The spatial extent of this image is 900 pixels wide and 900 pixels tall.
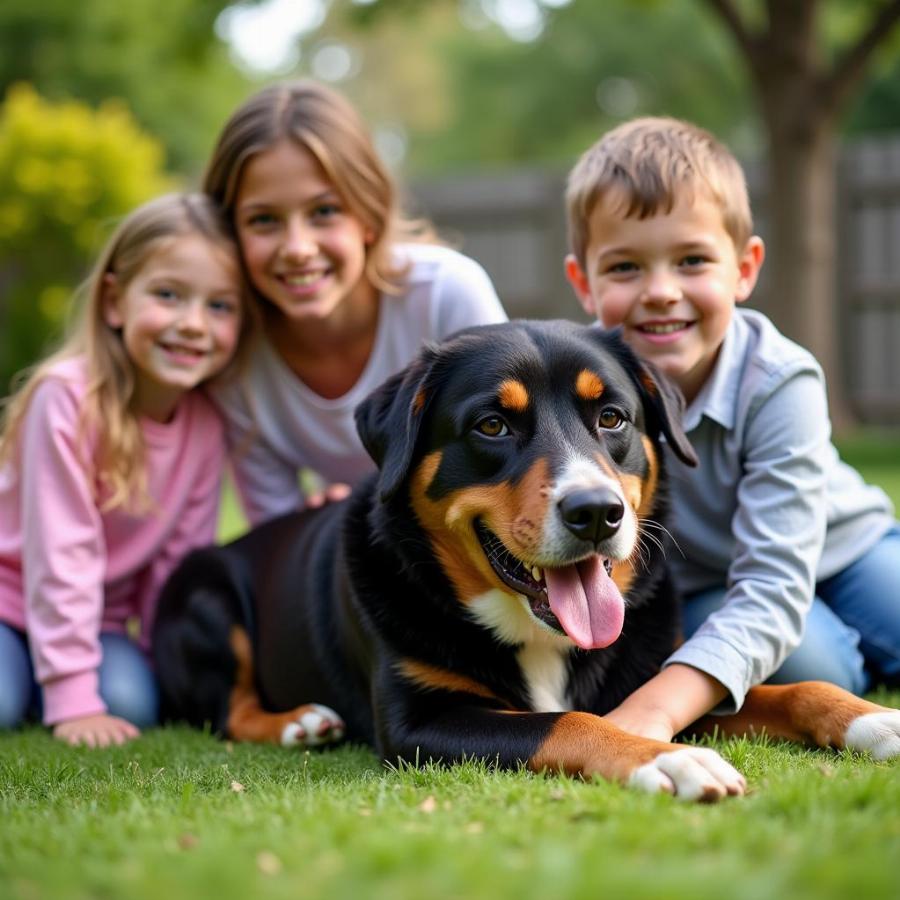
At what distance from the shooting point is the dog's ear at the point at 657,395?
11.6 feet

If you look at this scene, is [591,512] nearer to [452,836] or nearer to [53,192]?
[452,836]

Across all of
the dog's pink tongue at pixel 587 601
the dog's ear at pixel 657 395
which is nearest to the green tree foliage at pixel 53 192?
the dog's ear at pixel 657 395

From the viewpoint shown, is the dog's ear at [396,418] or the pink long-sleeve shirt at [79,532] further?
the pink long-sleeve shirt at [79,532]

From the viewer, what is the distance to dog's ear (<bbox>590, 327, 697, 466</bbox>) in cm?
355

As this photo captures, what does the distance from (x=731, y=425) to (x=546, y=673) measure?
44.3 inches

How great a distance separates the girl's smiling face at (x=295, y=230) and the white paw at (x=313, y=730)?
5.69 feet

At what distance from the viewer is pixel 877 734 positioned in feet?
10.1

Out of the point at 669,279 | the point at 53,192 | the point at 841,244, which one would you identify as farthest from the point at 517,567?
the point at 53,192

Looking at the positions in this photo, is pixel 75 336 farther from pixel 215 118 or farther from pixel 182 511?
pixel 215 118

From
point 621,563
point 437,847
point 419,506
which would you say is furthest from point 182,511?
point 437,847

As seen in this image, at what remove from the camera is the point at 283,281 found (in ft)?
16.0

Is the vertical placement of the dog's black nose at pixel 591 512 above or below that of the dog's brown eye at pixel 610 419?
below

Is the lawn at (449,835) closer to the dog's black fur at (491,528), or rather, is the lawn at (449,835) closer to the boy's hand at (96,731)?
the dog's black fur at (491,528)

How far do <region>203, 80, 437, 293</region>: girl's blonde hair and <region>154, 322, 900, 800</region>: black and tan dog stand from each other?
5.15 feet
